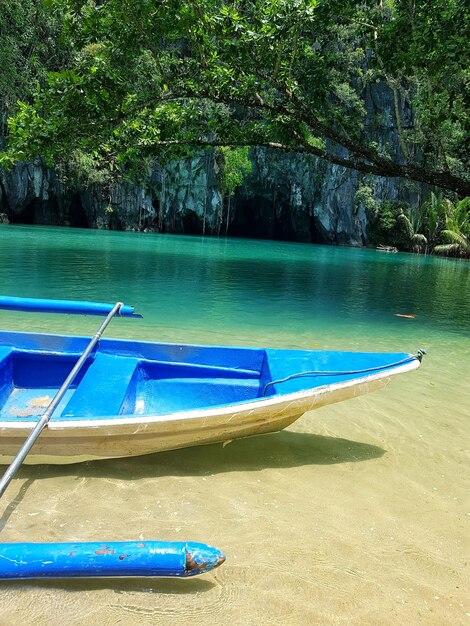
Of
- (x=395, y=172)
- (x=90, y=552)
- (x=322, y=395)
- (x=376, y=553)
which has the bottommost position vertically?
(x=376, y=553)

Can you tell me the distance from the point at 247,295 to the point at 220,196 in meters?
30.4

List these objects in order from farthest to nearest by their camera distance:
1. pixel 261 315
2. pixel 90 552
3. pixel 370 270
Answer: pixel 370 270, pixel 261 315, pixel 90 552

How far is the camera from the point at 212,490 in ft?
10.1

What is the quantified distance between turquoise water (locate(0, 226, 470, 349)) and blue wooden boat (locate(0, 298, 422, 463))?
2.86 meters

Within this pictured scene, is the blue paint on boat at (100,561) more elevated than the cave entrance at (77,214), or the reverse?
the cave entrance at (77,214)

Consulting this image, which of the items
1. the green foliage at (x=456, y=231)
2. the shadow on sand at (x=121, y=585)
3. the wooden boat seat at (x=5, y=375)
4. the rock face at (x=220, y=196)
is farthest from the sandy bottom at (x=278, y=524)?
the rock face at (x=220, y=196)

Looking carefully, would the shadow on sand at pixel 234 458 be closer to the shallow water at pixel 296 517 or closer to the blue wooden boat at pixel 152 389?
the shallow water at pixel 296 517

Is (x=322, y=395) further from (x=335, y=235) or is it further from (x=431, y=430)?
(x=335, y=235)

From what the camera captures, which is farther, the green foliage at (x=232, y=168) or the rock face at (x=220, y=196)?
the rock face at (x=220, y=196)

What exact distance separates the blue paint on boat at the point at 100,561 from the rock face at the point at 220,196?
37.7m

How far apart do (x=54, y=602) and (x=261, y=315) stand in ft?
23.5

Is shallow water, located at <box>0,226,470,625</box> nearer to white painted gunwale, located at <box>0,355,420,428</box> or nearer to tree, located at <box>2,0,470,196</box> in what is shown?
white painted gunwale, located at <box>0,355,420,428</box>

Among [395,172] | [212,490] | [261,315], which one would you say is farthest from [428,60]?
[212,490]

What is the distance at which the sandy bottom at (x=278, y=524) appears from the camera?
2.13m
